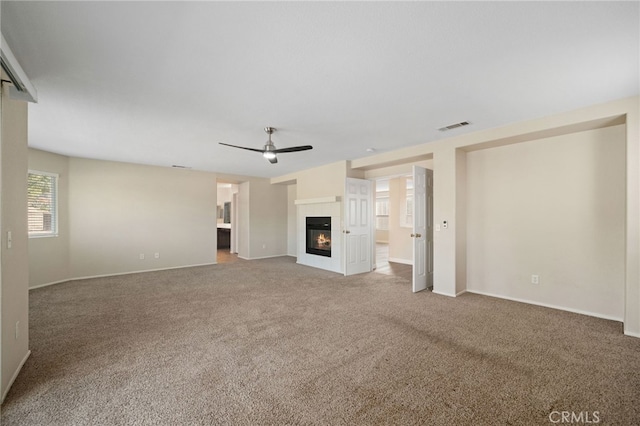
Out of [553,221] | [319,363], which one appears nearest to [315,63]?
[319,363]

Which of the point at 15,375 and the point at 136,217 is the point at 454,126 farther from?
the point at 136,217

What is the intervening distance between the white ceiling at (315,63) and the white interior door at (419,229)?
1.12 metres

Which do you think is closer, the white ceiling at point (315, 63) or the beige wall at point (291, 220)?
the white ceiling at point (315, 63)

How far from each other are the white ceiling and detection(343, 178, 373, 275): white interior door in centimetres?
228

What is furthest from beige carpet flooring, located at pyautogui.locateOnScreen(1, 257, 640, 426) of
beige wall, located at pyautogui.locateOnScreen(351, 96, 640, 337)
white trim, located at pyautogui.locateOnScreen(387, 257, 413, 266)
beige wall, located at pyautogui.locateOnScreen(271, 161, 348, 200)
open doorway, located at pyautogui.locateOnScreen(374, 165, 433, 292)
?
white trim, located at pyautogui.locateOnScreen(387, 257, 413, 266)

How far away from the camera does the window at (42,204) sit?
4.91 metres

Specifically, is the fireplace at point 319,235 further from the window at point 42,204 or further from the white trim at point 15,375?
the window at point 42,204

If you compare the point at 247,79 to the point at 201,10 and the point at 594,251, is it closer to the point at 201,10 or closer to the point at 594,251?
the point at 201,10

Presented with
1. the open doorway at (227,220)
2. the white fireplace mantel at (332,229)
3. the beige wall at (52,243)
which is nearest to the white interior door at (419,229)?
the white fireplace mantel at (332,229)

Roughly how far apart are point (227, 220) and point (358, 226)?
707cm

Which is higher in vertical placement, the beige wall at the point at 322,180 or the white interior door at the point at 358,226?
the beige wall at the point at 322,180

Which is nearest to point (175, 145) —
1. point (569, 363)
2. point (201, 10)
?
point (201, 10)

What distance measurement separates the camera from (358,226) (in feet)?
19.9

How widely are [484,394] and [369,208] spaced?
4.60 m
